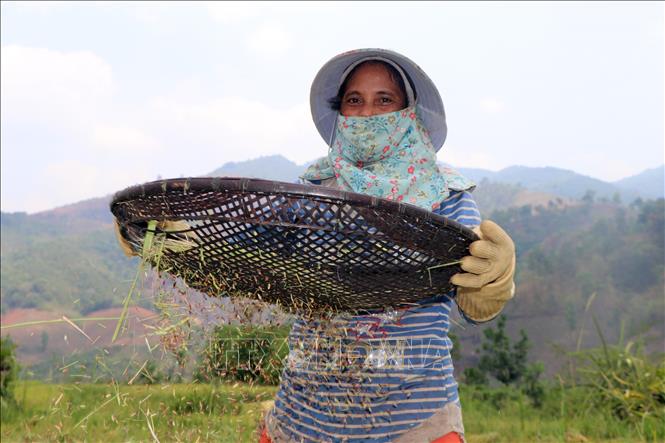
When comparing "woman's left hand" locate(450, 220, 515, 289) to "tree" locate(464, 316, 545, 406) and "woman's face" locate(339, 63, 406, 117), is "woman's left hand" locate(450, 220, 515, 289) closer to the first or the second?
"woman's face" locate(339, 63, 406, 117)

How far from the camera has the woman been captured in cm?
175

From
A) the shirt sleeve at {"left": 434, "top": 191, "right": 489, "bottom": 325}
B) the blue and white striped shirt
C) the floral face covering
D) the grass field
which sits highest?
the floral face covering

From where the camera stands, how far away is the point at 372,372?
1803mm

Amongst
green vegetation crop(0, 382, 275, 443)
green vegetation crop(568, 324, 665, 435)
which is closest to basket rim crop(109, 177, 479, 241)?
green vegetation crop(0, 382, 275, 443)

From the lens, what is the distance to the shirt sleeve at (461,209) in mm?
1898

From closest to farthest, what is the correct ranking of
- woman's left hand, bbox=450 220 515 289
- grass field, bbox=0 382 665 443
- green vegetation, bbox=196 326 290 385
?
woman's left hand, bbox=450 220 515 289 < green vegetation, bbox=196 326 290 385 < grass field, bbox=0 382 665 443

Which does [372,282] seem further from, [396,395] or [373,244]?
[396,395]

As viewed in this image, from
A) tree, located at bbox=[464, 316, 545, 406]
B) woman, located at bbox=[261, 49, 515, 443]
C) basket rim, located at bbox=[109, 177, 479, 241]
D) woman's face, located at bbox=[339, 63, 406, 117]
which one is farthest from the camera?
tree, located at bbox=[464, 316, 545, 406]

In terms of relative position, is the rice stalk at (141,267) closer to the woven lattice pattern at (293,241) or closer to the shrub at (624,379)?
the woven lattice pattern at (293,241)

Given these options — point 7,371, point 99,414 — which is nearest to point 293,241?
point 99,414

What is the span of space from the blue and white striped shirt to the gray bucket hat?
0.46 meters

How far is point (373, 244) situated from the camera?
1.43 meters

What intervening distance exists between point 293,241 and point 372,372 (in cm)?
58

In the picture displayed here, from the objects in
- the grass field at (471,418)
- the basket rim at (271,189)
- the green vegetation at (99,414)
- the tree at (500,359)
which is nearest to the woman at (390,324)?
the basket rim at (271,189)
